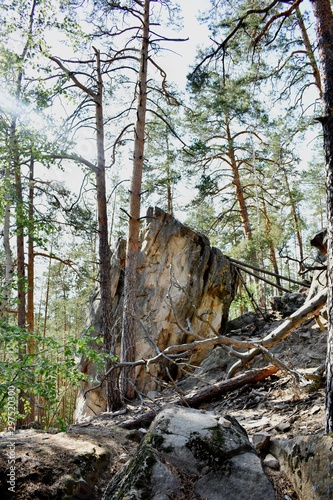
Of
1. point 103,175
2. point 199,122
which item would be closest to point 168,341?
point 103,175

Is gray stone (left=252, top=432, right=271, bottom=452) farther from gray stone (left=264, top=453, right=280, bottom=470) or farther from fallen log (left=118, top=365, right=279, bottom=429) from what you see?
fallen log (left=118, top=365, right=279, bottom=429)

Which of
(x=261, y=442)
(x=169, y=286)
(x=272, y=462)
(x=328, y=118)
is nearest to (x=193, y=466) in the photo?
(x=272, y=462)

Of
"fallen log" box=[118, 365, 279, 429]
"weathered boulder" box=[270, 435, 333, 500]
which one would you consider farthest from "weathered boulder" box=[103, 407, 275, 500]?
"fallen log" box=[118, 365, 279, 429]

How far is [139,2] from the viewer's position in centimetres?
849

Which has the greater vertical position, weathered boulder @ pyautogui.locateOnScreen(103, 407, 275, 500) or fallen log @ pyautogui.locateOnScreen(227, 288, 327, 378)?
fallen log @ pyautogui.locateOnScreen(227, 288, 327, 378)

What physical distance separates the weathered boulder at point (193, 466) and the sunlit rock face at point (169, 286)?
6.45 metres

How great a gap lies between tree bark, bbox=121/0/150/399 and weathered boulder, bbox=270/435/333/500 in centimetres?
480

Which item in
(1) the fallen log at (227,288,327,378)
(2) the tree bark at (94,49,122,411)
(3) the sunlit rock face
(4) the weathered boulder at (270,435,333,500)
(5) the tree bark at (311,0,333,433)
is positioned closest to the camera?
(4) the weathered boulder at (270,435,333,500)

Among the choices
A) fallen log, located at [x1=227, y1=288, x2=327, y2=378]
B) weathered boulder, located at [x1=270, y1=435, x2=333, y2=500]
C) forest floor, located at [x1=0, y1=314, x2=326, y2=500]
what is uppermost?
fallen log, located at [x1=227, y1=288, x2=327, y2=378]

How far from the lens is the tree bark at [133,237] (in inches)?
291

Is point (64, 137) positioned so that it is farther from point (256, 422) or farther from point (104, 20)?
point (256, 422)

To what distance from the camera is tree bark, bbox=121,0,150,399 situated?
738cm

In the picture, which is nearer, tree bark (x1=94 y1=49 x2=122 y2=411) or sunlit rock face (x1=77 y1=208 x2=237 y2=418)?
tree bark (x1=94 y1=49 x2=122 y2=411)

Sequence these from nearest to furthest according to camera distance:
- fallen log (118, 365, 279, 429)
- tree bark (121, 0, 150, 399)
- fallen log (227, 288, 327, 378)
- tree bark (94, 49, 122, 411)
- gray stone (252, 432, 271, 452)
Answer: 1. gray stone (252, 432, 271, 452)
2. fallen log (227, 288, 327, 378)
3. fallen log (118, 365, 279, 429)
4. tree bark (94, 49, 122, 411)
5. tree bark (121, 0, 150, 399)
